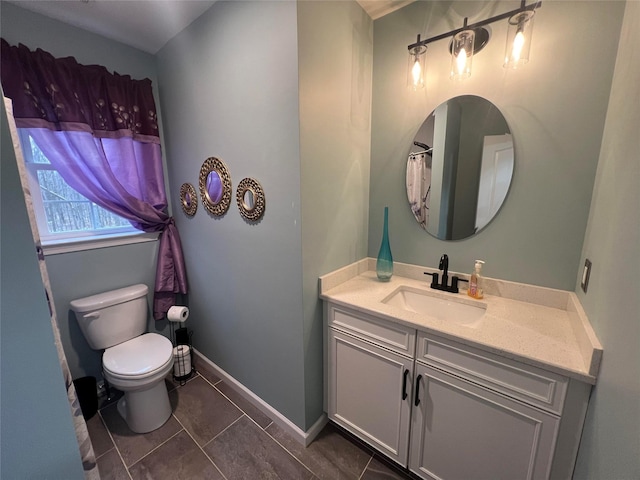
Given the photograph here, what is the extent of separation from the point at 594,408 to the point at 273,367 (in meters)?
1.42

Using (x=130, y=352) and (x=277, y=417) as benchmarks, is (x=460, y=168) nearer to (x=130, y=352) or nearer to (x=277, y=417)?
(x=277, y=417)

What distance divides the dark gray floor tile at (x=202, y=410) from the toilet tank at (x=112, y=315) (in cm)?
56

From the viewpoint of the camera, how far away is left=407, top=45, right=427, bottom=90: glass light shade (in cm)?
141

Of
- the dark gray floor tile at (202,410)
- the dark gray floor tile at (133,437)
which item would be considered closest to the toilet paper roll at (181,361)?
the dark gray floor tile at (202,410)

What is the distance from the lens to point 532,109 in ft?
4.07

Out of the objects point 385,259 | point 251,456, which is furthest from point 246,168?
point 251,456

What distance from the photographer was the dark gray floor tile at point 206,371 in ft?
6.72

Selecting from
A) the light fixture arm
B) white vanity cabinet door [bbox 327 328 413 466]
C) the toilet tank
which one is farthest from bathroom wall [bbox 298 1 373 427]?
the toilet tank

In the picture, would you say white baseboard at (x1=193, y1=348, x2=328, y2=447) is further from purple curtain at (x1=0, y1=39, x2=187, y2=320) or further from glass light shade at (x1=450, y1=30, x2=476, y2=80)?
glass light shade at (x1=450, y1=30, x2=476, y2=80)

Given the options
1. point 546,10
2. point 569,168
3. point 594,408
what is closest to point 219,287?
point 594,408

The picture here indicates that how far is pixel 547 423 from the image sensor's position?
2.99 feet

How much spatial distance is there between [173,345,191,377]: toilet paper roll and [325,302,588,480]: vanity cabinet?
1185 mm

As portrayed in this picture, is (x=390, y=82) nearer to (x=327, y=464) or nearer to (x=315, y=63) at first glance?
(x=315, y=63)

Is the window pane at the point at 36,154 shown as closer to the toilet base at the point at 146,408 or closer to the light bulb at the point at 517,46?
the toilet base at the point at 146,408
